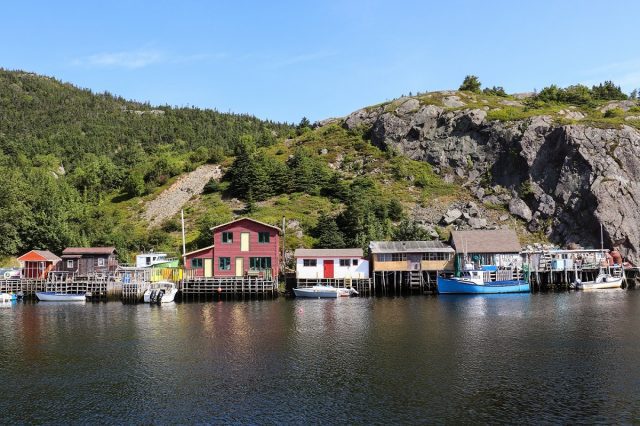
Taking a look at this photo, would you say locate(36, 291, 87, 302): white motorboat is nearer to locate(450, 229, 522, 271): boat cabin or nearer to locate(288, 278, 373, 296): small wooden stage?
locate(288, 278, 373, 296): small wooden stage

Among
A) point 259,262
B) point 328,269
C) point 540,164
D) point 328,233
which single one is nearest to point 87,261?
point 259,262

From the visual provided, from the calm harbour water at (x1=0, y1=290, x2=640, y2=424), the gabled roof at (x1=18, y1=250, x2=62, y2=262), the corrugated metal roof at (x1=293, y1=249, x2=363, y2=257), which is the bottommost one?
the calm harbour water at (x1=0, y1=290, x2=640, y2=424)

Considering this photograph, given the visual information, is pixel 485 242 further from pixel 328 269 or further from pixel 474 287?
pixel 328 269

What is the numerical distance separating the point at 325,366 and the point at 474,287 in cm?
4197

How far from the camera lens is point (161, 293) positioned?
6425cm

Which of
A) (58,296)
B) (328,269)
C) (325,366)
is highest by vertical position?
(328,269)

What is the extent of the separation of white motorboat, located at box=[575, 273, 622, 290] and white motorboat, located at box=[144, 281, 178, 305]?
181 feet

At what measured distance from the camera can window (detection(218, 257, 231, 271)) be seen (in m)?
71.4

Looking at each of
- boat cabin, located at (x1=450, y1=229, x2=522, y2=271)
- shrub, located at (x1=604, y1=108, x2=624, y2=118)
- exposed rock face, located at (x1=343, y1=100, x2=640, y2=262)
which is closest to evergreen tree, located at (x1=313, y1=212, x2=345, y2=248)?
boat cabin, located at (x1=450, y1=229, x2=522, y2=271)

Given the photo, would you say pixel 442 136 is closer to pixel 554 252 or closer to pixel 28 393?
pixel 554 252

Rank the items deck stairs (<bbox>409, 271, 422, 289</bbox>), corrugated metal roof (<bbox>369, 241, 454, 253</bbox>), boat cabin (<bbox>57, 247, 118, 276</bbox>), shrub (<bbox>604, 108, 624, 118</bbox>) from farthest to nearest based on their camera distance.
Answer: shrub (<bbox>604, 108, 624, 118</bbox>), corrugated metal roof (<bbox>369, 241, 454, 253</bbox>), deck stairs (<bbox>409, 271, 422, 289</bbox>), boat cabin (<bbox>57, 247, 118, 276</bbox>)

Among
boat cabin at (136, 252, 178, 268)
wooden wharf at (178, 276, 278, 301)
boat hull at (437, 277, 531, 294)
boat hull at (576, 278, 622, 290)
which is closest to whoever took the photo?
wooden wharf at (178, 276, 278, 301)

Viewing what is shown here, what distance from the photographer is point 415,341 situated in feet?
129

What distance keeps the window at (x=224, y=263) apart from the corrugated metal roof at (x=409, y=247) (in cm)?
1959
